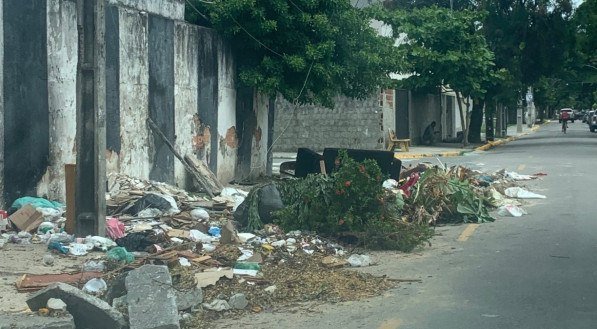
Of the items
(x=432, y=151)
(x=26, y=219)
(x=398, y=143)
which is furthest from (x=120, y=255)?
(x=432, y=151)

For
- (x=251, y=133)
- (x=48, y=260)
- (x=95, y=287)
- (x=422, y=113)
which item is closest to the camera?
(x=95, y=287)

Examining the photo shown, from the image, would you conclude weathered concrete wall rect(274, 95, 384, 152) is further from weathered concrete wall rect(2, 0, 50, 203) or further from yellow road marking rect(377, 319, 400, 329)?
yellow road marking rect(377, 319, 400, 329)

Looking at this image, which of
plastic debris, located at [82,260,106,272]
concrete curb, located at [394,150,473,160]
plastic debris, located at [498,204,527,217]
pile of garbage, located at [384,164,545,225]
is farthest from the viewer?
concrete curb, located at [394,150,473,160]

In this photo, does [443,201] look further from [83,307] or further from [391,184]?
[83,307]

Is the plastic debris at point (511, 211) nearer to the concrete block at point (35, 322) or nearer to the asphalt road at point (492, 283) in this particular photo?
the asphalt road at point (492, 283)

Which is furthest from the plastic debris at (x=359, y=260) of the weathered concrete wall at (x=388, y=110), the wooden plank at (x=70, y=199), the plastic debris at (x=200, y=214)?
the weathered concrete wall at (x=388, y=110)

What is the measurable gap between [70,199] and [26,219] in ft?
2.52

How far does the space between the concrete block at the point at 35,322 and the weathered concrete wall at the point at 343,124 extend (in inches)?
1117

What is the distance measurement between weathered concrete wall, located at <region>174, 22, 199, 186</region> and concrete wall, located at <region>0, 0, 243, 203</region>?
0.02 metres

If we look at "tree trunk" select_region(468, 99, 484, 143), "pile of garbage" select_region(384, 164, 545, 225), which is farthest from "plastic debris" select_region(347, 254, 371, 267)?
"tree trunk" select_region(468, 99, 484, 143)

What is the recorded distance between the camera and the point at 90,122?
1143 cm

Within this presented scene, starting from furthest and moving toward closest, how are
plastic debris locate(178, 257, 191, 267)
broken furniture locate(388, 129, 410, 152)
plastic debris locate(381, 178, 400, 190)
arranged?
broken furniture locate(388, 129, 410, 152), plastic debris locate(381, 178, 400, 190), plastic debris locate(178, 257, 191, 267)

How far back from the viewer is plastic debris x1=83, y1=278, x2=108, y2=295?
843cm

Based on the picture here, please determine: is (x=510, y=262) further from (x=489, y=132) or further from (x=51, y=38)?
(x=489, y=132)
